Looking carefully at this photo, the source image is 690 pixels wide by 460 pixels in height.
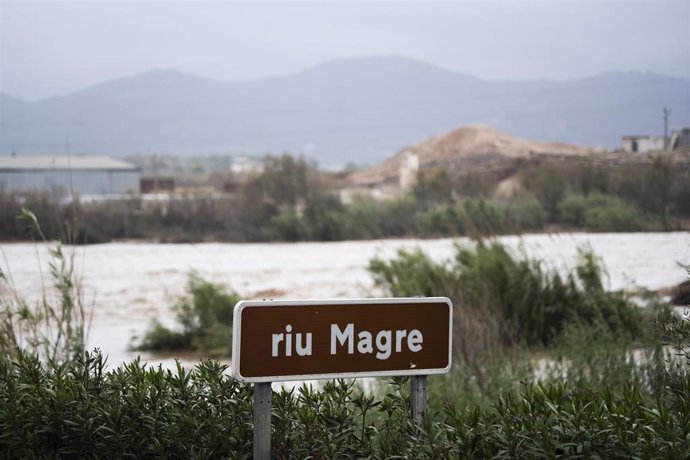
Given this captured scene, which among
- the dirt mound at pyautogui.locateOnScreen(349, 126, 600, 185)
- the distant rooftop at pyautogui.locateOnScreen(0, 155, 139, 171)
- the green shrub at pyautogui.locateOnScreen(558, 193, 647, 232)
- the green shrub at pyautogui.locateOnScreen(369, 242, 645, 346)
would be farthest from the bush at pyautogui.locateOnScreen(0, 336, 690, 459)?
the dirt mound at pyautogui.locateOnScreen(349, 126, 600, 185)

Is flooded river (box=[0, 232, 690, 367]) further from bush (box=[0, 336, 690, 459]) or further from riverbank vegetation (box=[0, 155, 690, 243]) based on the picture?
bush (box=[0, 336, 690, 459])

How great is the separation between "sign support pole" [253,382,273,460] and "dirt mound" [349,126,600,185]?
40229mm

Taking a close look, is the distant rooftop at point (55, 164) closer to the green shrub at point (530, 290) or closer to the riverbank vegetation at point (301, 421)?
the green shrub at point (530, 290)

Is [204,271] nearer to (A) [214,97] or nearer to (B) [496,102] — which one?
(B) [496,102]

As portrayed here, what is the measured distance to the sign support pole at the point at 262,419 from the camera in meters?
2.96

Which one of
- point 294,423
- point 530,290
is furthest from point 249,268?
point 294,423

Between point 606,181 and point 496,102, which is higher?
point 496,102

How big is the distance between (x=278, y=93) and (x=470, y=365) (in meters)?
168

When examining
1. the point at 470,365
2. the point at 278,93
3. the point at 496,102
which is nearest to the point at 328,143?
the point at 496,102

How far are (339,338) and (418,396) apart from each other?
1.25 ft

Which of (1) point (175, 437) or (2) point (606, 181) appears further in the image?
(2) point (606, 181)

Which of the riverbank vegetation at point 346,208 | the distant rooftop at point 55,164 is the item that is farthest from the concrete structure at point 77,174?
the riverbank vegetation at point 346,208

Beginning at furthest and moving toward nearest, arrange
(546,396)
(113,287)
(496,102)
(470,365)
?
(496,102) → (113,287) → (470,365) → (546,396)

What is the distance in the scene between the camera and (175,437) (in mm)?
3229
